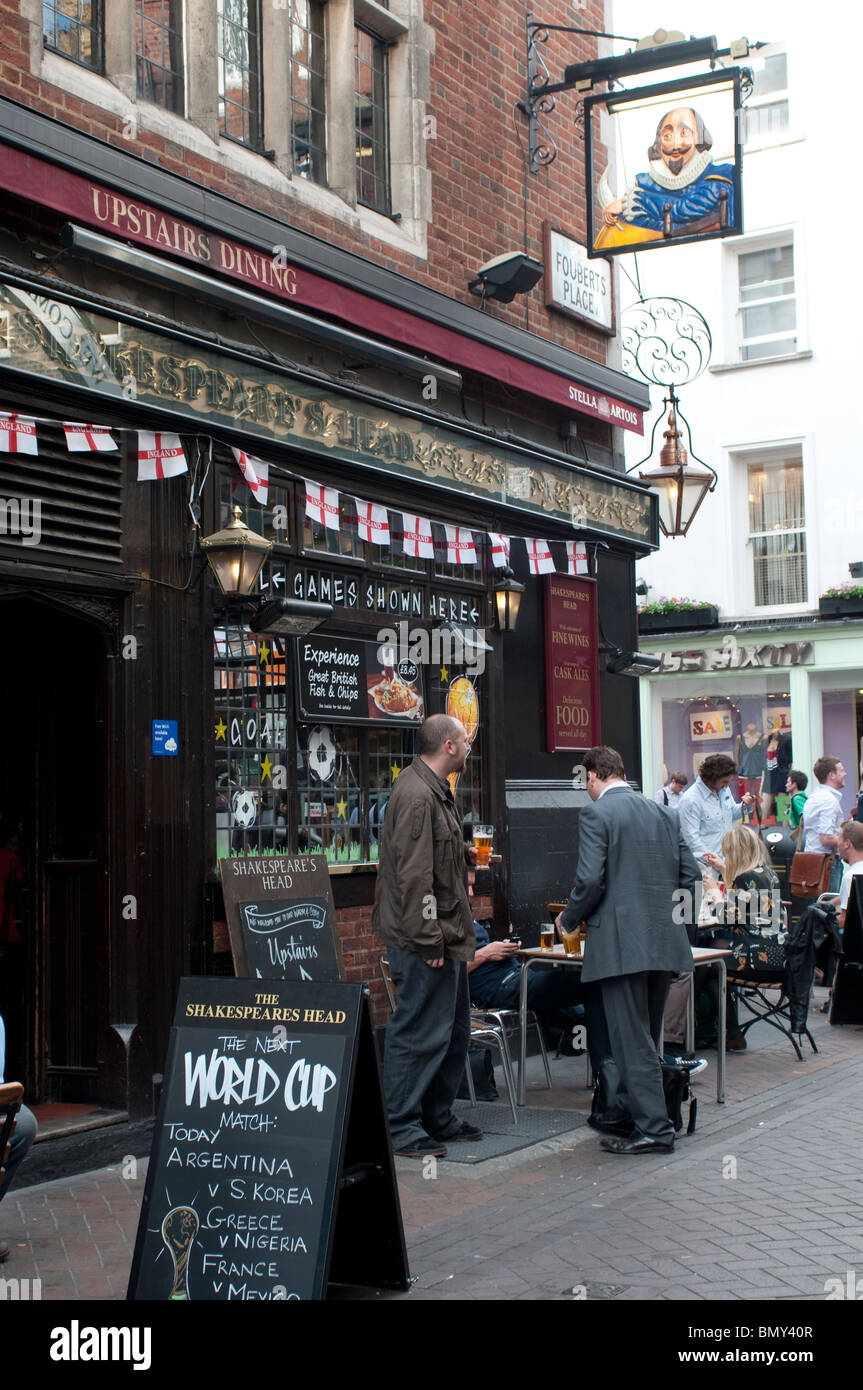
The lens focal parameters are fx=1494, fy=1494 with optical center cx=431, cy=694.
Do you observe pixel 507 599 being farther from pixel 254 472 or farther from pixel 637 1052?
pixel 637 1052

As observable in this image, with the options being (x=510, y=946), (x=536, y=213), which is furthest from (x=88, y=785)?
(x=536, y=213)

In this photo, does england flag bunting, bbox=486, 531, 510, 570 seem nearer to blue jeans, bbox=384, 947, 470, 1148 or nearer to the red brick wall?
the red brick wall

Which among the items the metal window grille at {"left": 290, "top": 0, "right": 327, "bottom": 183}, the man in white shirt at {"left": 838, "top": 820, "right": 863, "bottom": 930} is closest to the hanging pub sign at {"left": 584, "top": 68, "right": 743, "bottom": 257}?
the metal window grille at {"left": 290, "top": 0, "right": 327, "bottom": 183}

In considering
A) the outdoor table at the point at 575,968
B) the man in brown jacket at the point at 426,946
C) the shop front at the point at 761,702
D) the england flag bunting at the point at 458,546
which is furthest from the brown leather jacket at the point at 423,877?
the shop front at the point at 761,702

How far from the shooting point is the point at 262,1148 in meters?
4.74

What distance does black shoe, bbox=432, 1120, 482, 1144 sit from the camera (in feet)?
25.1

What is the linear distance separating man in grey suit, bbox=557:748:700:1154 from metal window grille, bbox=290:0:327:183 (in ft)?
16.5

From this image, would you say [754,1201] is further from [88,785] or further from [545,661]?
[545,661]

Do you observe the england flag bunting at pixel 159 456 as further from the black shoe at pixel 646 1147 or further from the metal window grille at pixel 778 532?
the metal window grille at pixel 778 532

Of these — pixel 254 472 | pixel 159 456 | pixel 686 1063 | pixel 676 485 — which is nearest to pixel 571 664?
pixel 676 485

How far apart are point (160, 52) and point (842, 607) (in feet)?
51.7

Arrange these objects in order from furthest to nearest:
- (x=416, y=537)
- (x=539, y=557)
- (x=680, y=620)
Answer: (x=680, y=620)
(x=539, y=557)
(x=416, y=537)

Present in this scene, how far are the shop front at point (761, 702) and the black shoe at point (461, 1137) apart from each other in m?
15.4

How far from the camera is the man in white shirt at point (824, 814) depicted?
14039 millimetres
